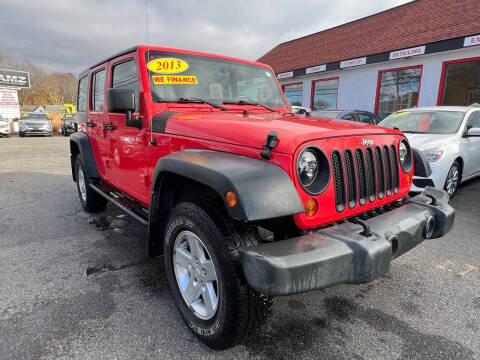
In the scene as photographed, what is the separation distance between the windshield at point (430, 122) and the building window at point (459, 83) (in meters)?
6.51

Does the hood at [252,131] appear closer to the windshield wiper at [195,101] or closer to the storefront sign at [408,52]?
the windshield wiper at [195,101]

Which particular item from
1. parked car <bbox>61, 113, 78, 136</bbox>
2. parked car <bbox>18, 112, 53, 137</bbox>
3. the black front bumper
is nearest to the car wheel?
the black front bumper

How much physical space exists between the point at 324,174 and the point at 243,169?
1.63 feet

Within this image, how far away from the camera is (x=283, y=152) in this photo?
1.69m

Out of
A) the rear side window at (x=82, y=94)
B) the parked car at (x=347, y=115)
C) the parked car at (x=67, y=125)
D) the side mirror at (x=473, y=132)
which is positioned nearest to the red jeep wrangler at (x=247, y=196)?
the rear side window at (x=82, y=94)

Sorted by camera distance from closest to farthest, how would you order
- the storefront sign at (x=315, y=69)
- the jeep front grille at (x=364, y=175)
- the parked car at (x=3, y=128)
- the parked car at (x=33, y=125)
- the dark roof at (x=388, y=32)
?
1. the jeep front grille at (x=364, y=175)
2. the dark roof at (x=388, y=32)
3. the storefront sign at (x=315, y=69)
4. the parked car at (x=3, y=128)
5. the parked car at (x=33, y=125)

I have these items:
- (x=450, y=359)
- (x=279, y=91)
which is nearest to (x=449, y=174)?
(x=279, y=91)

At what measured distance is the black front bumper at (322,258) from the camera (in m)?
1.44

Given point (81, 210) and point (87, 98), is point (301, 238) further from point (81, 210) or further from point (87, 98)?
point (81, 210)

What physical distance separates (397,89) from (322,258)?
43.6ft

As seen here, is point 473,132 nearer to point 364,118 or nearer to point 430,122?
point 430,122

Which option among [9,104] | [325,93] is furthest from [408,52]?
[9,104]

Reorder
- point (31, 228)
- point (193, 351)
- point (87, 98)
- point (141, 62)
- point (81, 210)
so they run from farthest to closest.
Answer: point (81, 210)
point (87, 98)
point (31, 228)
point (141, 62)
point (193, 351)

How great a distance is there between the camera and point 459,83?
10.9 m
